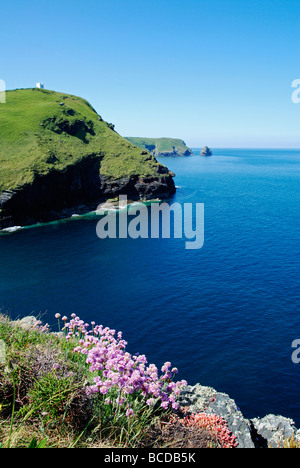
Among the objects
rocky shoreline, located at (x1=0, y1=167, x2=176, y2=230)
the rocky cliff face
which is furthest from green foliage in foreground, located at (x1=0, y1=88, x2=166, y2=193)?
rocky shoreline, located at (x1=0, y1=167, x2=176, y2=230)

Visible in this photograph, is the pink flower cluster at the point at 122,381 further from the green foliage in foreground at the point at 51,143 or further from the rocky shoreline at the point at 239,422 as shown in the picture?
the green foliage in foreground at the point at 51,143

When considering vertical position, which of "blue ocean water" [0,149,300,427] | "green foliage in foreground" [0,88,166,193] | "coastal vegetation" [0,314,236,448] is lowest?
"blue ocean water" [0,149,300,427]

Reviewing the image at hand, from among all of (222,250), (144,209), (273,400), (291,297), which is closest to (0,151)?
(144,209)

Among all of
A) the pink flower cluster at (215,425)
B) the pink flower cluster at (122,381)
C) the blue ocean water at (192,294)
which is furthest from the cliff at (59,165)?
the pink flower cluster at (215,425)

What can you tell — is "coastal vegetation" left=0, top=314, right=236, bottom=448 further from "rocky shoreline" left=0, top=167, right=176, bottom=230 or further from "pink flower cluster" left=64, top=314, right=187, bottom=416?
"rocky shoreline" left=0, top=167, right=176, bottom=230

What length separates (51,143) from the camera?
120 meters

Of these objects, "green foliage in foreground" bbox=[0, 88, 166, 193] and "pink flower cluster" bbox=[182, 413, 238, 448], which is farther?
"green foliage in foreground" bbox=[0, 88, 166, 193]

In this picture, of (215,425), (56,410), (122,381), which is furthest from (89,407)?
(215,425)

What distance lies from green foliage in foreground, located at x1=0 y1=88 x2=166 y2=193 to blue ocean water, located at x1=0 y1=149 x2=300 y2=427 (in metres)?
27.1

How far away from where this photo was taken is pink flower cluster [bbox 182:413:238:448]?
435 inches

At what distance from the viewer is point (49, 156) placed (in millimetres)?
108188
